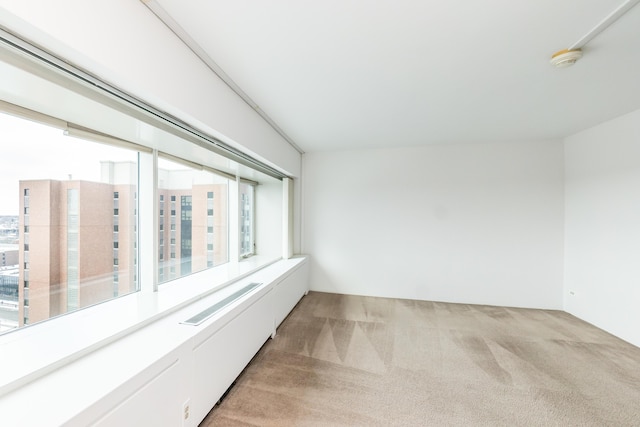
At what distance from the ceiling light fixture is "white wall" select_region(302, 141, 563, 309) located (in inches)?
97.1

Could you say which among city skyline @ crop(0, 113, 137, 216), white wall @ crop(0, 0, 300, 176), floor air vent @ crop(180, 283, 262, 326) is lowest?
floor air vent @ crop(180, 283, 262, 326)

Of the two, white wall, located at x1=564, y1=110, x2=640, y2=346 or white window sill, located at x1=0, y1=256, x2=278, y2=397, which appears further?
white wall, located at x1=564, y1=110, x2=640, y2=346

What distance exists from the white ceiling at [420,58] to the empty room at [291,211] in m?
0.02

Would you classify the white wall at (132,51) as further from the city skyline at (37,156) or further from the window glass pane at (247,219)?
the window glass pane at (247,219)

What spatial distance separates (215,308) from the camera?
81.9 inches

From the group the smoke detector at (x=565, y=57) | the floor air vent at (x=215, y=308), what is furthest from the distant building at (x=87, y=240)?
the smoke detector at (x=565, y=57)

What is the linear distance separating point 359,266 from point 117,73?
4.16m

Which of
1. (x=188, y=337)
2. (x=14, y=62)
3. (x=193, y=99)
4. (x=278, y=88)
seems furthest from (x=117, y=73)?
(x=188, y=337)

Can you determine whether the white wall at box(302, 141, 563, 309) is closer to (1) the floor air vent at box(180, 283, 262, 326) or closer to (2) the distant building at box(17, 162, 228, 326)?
(1) the floor air vent at box(180, 283, 262, 326)

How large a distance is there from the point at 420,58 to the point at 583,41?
3.42 feet

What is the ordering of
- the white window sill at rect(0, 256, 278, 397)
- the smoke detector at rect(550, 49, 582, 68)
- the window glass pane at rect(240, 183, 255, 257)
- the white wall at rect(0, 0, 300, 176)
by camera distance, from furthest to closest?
the window glass pane at rect(240, 183, 255, 257) → the smoke detector at rect(550, 49, 582, 68) → the white window sill at rect(0, 256, 278, 397) → the white wall at rect(0, 0, 300, 176)

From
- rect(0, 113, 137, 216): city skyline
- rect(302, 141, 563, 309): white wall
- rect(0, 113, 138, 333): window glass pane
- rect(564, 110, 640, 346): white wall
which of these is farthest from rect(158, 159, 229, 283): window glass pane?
rect(564, 110, 640, 346): white wall

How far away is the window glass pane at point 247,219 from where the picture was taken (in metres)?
4.18

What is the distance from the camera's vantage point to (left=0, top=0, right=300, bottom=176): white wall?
38.8 inches
